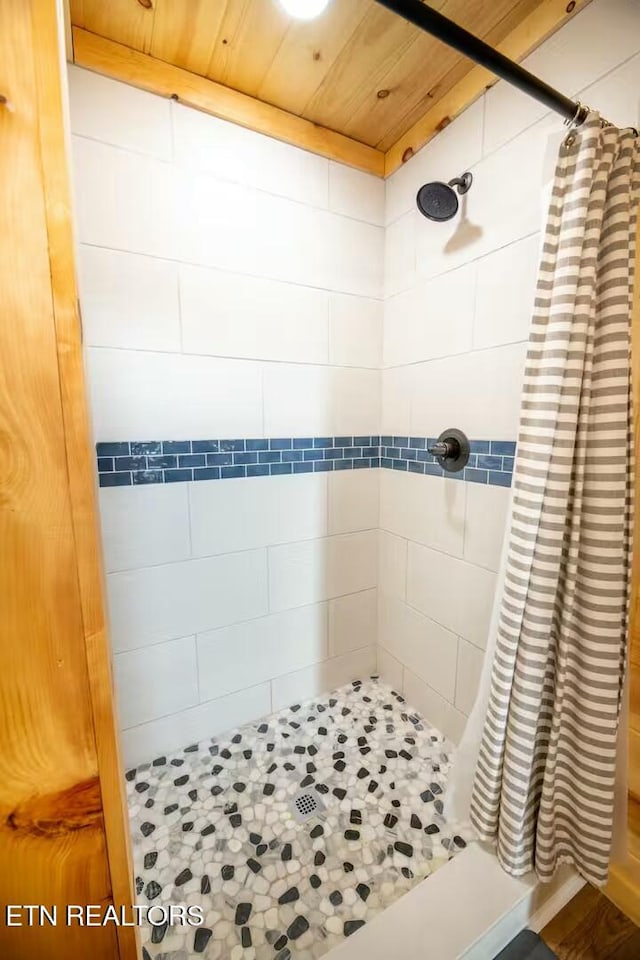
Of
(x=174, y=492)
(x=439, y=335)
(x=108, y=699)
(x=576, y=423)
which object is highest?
(x=439, y=335)

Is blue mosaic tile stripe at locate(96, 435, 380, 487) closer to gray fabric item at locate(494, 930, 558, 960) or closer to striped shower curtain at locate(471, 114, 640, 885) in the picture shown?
striped shower curtain at locate(471, 114, 640, 885)

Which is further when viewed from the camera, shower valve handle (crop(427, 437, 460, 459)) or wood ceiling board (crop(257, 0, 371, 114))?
shower valve handle (crop(427, 437, 460, 459))

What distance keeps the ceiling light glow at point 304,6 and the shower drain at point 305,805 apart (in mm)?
1937

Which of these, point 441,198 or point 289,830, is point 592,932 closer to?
point 289,830

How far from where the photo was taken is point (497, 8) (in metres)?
0.89

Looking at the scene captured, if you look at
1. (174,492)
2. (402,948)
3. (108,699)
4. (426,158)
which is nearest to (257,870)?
(402,948)

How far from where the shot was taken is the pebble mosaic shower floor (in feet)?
2.71

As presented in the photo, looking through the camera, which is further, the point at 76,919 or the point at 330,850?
the point at 330,850

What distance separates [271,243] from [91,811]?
56.4 inches

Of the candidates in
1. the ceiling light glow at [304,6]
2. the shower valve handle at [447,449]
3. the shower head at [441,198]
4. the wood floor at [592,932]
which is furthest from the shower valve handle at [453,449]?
the wood floor at [592,932]

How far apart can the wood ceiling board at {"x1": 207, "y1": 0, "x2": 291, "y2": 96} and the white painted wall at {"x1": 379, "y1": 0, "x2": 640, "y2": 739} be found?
1.77ft

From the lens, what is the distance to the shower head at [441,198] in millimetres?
1062

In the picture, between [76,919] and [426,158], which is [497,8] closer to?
[426,158]

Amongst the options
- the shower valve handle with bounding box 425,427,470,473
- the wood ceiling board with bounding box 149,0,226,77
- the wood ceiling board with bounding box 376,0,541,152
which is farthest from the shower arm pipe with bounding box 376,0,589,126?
the shower valve handle with bounding box 425,427,470,473
